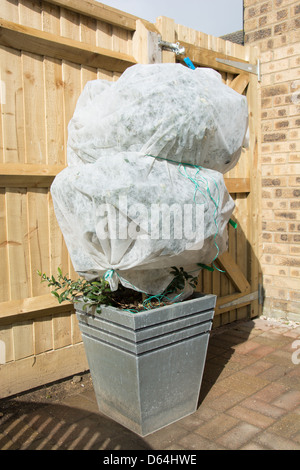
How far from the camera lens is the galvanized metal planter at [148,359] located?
222 centimetres

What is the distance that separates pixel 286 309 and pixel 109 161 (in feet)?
9.79

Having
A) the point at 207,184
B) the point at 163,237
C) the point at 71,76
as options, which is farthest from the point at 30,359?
the point at 71,76

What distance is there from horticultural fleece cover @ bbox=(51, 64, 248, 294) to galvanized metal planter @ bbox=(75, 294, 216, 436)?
215mm

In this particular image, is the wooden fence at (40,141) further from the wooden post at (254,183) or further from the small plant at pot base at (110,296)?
the wooden post at (254,183)

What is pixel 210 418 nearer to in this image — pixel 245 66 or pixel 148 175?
pixel 148 175

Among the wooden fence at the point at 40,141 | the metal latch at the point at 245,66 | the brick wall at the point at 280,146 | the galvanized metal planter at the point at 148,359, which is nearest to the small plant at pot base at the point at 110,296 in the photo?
the galvanized metal planter at the point at 148,359

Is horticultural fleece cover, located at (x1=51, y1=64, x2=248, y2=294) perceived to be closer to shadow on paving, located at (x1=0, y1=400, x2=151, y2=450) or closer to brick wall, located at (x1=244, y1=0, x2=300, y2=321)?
shadow on paving, located at (x1=0, y1=400, x2=151, y2=450)

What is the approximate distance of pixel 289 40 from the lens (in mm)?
4137

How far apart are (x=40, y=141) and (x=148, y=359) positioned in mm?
1569

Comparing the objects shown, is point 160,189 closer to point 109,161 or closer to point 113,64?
point 109,161

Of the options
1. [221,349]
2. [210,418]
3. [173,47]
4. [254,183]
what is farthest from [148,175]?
[254,183]

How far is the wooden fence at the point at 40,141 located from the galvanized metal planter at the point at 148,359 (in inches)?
17.9

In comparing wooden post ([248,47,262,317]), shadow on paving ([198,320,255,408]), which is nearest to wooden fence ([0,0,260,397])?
shadow on paving ([198,320,255,408])

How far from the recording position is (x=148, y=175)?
211cm
